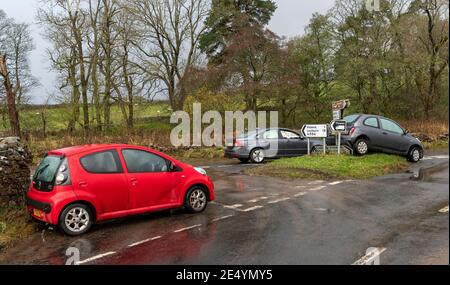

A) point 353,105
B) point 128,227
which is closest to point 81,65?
point 353,105

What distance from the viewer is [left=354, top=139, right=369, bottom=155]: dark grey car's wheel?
53.0 ft

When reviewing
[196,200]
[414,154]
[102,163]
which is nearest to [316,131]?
[414,154]

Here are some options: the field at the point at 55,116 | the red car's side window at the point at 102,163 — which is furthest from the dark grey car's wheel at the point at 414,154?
the field at the point at 55,116

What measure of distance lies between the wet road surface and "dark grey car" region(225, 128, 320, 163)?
7.57 m

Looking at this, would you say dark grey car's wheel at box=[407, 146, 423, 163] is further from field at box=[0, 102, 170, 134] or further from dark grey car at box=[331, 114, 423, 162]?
field at box=[0, 102, 170, 134]

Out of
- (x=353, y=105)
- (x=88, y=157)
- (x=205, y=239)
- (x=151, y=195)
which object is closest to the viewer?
(x=205, y=239)

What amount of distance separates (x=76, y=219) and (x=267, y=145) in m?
11.9

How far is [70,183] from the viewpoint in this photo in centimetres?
738

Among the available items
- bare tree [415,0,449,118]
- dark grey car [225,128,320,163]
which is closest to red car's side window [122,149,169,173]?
dark grey car [225,128,320,163]

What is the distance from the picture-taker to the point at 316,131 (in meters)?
16.0

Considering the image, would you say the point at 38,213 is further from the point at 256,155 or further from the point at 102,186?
the point at 256,155

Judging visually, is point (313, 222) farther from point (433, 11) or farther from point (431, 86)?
point (433, 11)

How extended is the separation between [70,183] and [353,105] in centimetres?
3757

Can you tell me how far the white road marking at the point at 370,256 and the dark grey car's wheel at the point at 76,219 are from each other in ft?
14.7
